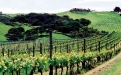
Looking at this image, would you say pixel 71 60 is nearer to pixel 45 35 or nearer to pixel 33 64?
pixel 33 64

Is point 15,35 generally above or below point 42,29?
below

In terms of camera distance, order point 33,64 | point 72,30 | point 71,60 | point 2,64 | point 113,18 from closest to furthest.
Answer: point 2,64
point 33,64
point 71,60
point 72,30
point 113,18

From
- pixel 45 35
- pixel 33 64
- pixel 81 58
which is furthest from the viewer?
pixel 45 35

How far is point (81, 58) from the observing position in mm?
39406

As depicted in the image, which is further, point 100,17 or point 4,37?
point 100,17

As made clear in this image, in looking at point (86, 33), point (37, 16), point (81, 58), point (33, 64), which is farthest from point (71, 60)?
point (37, 16)

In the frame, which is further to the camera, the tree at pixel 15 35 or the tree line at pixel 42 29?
the tree at pixel 15 35

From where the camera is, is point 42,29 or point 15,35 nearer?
point 42,29

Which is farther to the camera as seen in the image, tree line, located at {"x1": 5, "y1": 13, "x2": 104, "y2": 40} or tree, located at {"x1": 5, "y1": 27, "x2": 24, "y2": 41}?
tree, located at {"x1": 5, "y1": 27, "x2": 24, "y2": 41}

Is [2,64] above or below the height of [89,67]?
above

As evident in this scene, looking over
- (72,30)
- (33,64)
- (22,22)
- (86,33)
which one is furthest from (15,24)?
(33,64)

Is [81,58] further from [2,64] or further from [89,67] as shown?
[2,64]

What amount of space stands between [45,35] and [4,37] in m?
13.7

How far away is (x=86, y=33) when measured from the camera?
119062 millimetres
